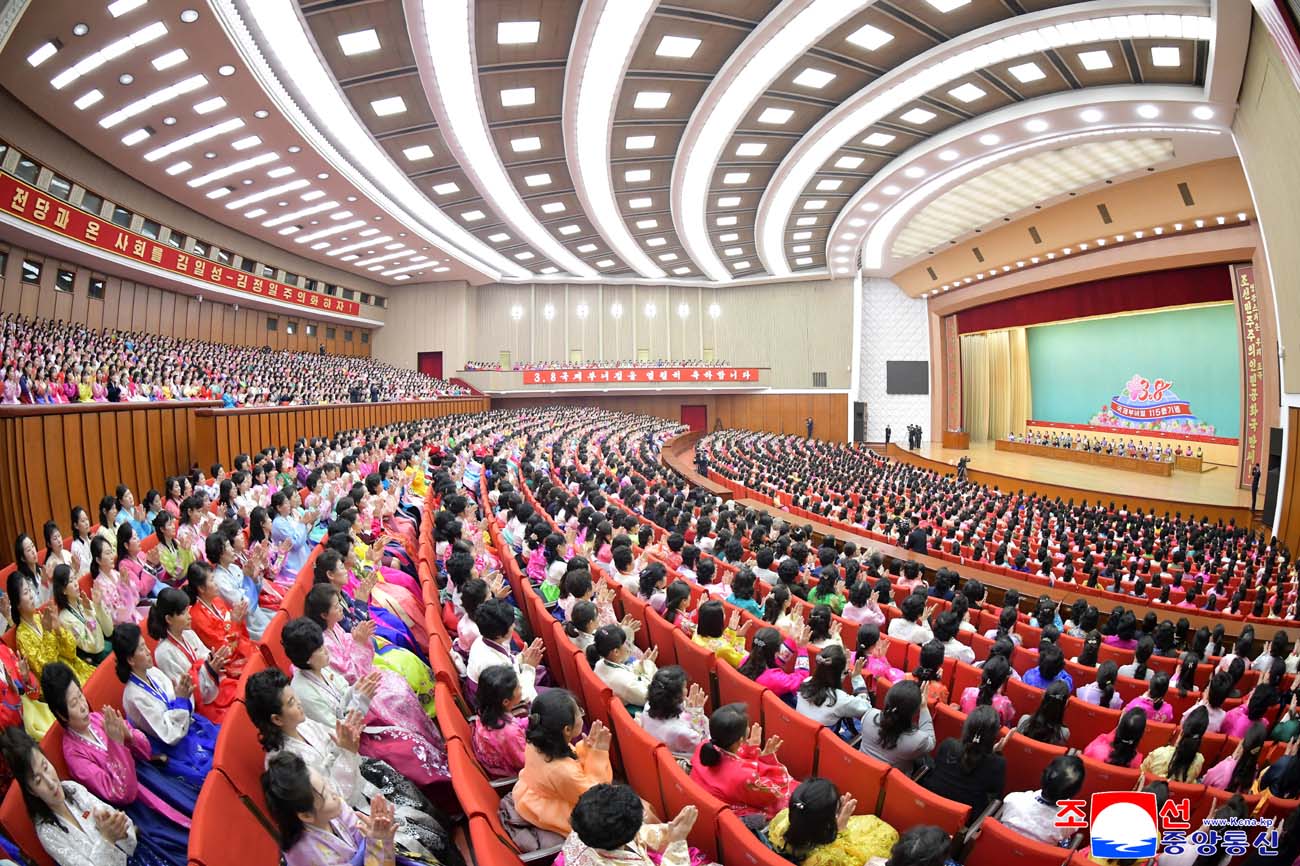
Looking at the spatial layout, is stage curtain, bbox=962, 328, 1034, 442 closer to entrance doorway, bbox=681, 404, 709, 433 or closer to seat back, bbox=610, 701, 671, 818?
entrance doorway, bbox=681, 404, 709, 433

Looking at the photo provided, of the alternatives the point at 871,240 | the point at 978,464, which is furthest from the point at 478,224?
the point at 978,464

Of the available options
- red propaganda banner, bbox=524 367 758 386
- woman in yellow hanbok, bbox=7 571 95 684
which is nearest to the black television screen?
red propaganda banner, bbox=524 367 758 386

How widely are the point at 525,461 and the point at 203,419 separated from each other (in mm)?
3507

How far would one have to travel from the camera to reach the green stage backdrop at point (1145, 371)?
14.0 meters

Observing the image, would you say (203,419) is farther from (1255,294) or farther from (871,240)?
(1255,294)

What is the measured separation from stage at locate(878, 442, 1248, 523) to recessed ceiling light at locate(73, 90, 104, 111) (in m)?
15.6

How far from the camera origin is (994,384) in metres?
20.7

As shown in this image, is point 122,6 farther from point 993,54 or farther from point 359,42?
point 993,54

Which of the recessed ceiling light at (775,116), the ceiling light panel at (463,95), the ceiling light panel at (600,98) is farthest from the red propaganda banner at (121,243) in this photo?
the recessed ceiling light at (775,116)

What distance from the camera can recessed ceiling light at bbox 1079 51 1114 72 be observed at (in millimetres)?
7258

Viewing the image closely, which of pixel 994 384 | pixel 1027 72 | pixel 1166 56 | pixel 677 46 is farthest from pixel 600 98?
pixel 994 384

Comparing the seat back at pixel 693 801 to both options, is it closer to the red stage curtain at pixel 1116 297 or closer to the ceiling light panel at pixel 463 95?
the ceiling light panel at pixel 463 95

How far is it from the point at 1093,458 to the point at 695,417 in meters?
11.6

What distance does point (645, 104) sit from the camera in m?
9.16
